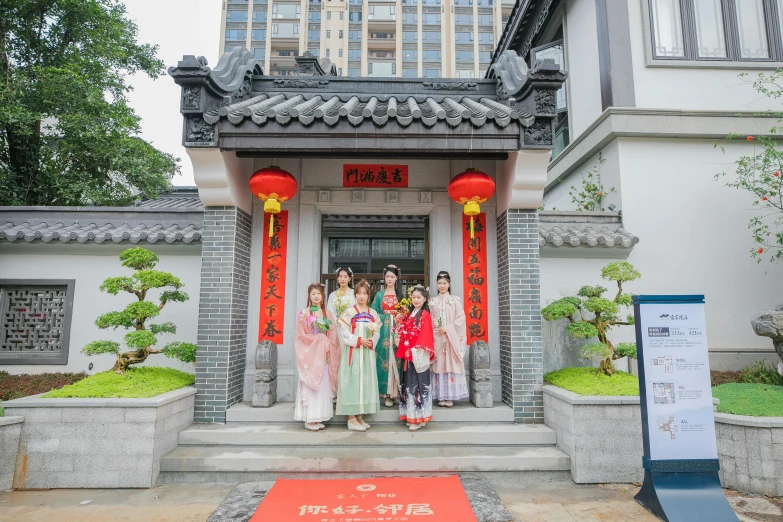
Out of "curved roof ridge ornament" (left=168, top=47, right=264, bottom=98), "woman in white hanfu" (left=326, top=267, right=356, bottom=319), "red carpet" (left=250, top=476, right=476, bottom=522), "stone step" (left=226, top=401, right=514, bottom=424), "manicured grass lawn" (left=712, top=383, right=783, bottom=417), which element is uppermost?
"curved roof ridge ornament" (left=168, top=47, right=264, bottom=98)

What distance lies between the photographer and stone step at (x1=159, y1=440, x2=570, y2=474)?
4.36 m

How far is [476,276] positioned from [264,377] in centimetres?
307

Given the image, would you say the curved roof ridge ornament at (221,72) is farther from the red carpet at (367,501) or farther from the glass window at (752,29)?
the glass window at (752,29)

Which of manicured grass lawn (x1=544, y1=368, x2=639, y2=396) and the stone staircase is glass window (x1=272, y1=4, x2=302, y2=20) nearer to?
the stone staircase

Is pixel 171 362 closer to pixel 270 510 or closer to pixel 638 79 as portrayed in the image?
pixel 270 510

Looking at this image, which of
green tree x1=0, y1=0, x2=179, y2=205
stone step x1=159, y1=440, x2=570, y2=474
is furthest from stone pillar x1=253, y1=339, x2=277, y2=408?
A: green tree x1=0, y1=0, x2=179, y2=205

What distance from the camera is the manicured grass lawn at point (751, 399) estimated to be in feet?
14.3

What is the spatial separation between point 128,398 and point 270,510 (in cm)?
195

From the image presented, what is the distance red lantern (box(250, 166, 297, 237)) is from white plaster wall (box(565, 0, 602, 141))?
6054 millimetres

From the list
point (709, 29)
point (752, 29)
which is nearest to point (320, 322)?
point (709, 29)

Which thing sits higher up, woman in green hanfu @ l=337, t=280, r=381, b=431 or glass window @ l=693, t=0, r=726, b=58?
glass window @ l=693, t=0, r=726, b=58

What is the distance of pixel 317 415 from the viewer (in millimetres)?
4859

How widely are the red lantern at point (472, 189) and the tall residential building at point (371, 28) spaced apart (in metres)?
31.2

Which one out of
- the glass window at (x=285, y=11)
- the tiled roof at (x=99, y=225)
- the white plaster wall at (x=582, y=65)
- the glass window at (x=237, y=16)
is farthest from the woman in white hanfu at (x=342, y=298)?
the glass window at (x=237, y=16)
